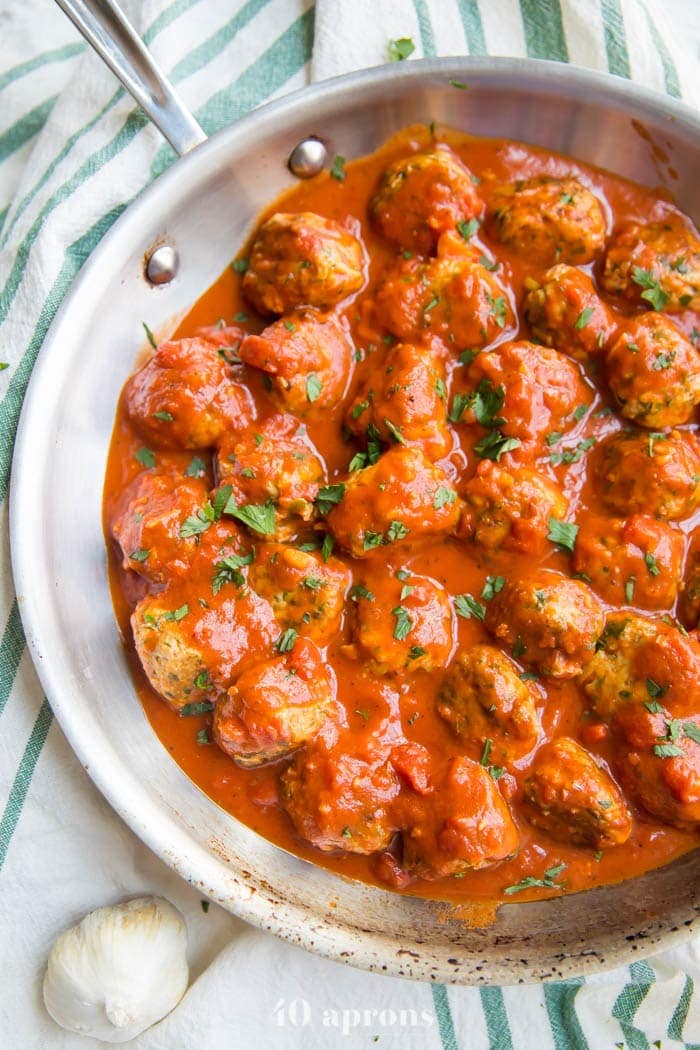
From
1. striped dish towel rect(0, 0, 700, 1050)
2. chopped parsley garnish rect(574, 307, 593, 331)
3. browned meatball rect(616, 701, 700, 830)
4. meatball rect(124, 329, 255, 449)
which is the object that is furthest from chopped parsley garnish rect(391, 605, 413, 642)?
striped dish towel rect(0, 0, 700, 1050)

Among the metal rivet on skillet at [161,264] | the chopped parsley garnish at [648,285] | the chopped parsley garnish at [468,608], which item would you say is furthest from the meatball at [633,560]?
the metal rivet on skillet at [161,264]

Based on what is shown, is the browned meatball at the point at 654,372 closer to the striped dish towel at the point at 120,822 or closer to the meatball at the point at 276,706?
the striped dish towel at the point at 120,822

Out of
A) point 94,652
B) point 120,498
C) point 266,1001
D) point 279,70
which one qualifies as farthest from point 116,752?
point 279,70

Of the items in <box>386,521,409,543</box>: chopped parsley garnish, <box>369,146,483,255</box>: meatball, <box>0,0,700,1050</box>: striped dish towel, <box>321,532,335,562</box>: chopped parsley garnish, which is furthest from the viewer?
<box>0,0,700,1050</box>: striped dish towel

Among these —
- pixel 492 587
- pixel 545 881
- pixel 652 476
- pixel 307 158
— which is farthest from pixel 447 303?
pixel 545 881

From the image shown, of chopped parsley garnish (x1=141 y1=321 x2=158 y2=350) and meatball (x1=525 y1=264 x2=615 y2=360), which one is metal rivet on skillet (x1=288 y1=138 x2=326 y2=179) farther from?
meatball (x1=525 y1=264 x2=615 y2=360)
